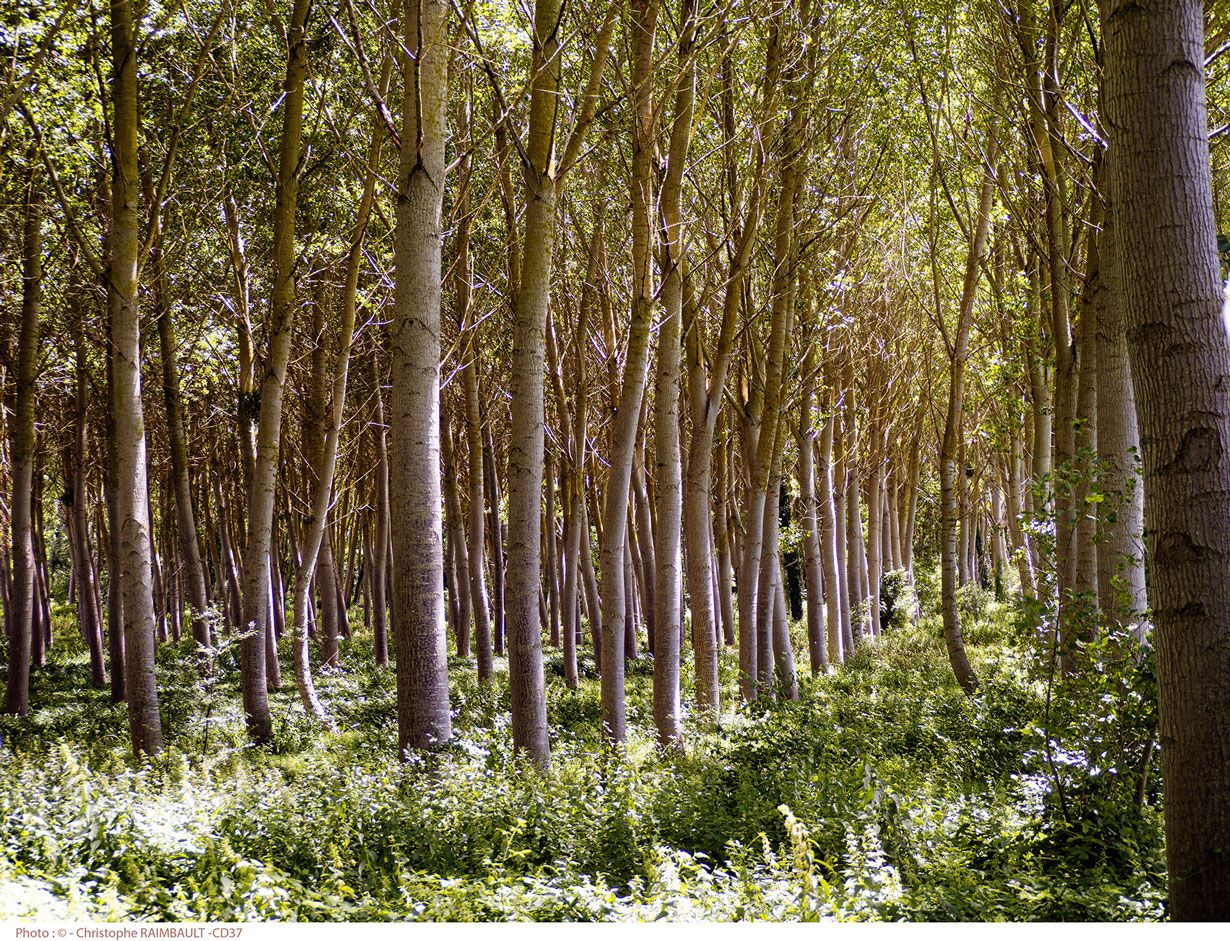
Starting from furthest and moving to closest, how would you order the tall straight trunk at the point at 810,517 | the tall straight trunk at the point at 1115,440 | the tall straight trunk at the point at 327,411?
the tall straight trunk at the point at 810,517, the tall straight trunk at the point at 327,411, the tall straight trunk at the point at 1115,440

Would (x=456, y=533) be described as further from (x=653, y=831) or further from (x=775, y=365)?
(x=653, y=831)

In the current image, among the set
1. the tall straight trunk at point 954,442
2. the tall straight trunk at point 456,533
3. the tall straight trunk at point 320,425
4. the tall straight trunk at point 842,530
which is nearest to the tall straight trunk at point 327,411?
the tall straight trunk at point 320,425

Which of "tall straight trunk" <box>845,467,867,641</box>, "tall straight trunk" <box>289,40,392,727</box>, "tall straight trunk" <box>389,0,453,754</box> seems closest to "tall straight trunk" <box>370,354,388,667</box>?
"tall straight trunk" <box>289,40,392,727</box>

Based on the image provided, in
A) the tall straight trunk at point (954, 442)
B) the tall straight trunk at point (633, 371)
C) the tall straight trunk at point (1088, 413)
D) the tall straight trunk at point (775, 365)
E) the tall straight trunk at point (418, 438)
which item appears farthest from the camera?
the tall straight trunk at point (954, 442)

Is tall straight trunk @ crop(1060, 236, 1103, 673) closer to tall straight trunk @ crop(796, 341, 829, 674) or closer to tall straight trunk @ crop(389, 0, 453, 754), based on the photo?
tall straight trunk @ crop(796, 341, 829, 674)

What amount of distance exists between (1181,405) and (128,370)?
8.41 m

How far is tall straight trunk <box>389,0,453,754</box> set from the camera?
18.6ft

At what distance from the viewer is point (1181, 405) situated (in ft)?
8.71

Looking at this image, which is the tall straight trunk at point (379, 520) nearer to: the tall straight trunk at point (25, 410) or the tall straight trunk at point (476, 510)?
the tall straight trunk at point (476, 510)

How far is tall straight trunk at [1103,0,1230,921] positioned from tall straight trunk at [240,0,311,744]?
325 inches

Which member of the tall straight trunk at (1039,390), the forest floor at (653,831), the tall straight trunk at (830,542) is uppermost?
the tall straight trunk at (1039,390)

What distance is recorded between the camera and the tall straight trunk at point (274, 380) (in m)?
9.55

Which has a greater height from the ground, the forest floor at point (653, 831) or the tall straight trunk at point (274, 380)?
the tall straight trunk at point (274, 380)

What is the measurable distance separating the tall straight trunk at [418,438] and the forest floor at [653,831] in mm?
412
